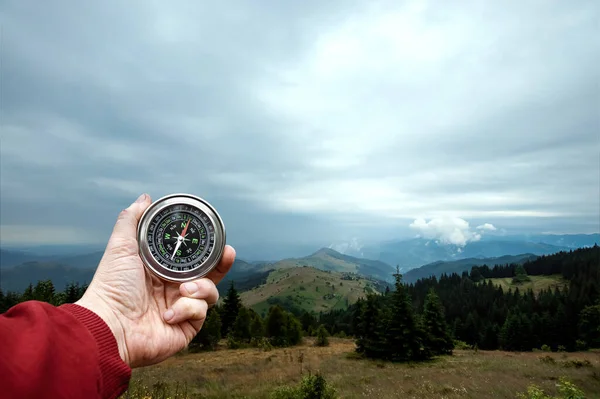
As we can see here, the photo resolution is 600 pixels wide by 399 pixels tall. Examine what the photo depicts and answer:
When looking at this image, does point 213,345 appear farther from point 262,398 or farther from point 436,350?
point 262,398

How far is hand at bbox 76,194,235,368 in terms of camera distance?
3.70m

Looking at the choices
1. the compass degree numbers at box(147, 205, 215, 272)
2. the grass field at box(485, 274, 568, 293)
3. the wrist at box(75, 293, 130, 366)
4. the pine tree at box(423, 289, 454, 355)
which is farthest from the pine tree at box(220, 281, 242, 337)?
the grass field at box(485, 274, 568, 293)

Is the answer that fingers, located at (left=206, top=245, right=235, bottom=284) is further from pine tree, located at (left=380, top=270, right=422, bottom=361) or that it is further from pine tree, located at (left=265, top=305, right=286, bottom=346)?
pine tree, located at (left=265, top=305, right=286, bottom=346)

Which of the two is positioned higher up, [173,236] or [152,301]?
[173,236]

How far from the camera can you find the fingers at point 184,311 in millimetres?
4000

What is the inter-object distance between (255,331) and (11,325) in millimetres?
54879

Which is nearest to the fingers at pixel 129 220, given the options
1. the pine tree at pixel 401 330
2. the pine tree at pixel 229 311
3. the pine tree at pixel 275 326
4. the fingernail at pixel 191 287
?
the fingernail at pixel 191 287

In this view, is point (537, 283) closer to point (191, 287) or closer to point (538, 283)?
point (538, 283)

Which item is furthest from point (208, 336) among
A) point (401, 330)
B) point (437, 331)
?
point (437, 331)

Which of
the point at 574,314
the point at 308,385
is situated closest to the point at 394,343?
the point at 308,385

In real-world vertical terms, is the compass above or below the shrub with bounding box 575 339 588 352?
above

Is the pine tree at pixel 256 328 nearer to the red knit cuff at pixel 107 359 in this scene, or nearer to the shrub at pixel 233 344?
the shrub at pixel 233 344

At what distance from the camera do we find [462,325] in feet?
Answer: 292

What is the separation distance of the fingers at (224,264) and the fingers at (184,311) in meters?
0.54
